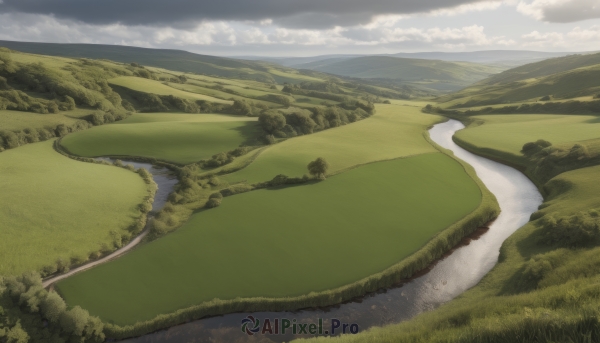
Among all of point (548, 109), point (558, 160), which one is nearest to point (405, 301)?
point (558, 160)

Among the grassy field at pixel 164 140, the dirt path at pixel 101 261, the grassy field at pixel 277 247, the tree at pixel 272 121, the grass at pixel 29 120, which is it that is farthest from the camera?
the tree at pixel 272 121

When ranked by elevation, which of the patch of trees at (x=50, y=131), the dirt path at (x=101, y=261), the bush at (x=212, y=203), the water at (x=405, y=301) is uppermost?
the patch of trees at (x=50, y=131)

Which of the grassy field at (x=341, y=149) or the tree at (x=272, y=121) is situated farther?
the tree at (x=272, y=121)

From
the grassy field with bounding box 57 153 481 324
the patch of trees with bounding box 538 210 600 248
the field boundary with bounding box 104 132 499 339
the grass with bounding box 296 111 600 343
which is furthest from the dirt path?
the patch of trees with bounding box 538 210 600 248

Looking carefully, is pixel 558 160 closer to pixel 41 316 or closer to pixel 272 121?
pixel 272 121

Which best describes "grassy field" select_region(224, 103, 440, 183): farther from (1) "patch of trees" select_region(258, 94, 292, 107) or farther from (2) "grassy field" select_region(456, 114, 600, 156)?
(1) "patch of trees" select_region(258, 94, 292, 107)

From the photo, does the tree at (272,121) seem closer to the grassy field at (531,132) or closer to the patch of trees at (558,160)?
the grassy field at (531,132)

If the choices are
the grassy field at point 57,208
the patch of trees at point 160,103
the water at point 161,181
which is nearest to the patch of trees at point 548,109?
the patch of trees at point 160,103
